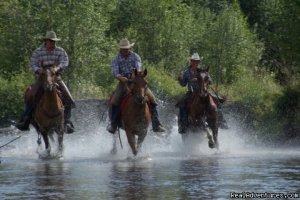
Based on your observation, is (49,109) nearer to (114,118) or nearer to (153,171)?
(114,118)

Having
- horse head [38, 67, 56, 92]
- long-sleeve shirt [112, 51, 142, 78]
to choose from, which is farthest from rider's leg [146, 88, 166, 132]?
horse head [38, 67, 56, 92]

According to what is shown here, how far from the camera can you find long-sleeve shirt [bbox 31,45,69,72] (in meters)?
22.9

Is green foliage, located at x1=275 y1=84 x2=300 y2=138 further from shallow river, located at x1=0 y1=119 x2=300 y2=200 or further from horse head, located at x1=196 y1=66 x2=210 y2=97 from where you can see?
horse head, located at x1=196 y1=66 x2=210 y2=97

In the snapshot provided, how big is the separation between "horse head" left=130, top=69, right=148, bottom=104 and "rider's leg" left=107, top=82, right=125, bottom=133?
4.11 feet

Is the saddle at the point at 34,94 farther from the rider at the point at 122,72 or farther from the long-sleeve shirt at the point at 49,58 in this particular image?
the rider at the point at 122,72

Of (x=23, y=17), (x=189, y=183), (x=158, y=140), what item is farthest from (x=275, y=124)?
(x=23, y=17)

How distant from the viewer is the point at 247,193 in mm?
15281

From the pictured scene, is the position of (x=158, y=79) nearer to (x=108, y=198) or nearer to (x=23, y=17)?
(x=23, y=17)

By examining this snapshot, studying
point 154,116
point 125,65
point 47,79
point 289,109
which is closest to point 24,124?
point 47,79

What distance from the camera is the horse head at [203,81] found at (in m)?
23.6

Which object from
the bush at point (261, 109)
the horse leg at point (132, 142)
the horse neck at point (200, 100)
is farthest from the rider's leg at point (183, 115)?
the bush at point (261, 109)

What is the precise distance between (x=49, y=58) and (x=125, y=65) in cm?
176

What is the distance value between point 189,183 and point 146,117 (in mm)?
5584

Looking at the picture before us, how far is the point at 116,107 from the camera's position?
915 inches
